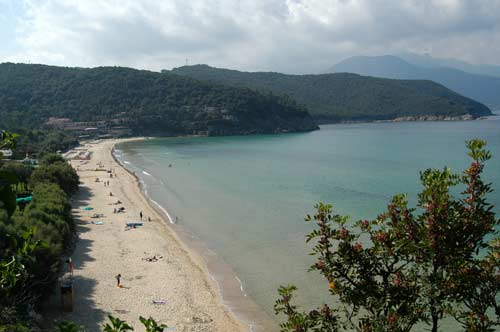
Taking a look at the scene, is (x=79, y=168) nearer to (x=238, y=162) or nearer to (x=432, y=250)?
(x=238, y=162)

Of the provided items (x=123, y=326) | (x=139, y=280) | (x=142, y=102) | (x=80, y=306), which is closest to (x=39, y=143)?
(x=139, y=280)

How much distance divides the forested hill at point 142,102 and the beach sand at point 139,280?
368 ft

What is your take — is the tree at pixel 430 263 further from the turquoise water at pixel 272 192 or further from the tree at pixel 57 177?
the tree at pixel 57 177

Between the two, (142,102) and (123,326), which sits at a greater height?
(142,102)

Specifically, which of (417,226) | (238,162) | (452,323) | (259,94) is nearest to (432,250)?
(417,226)

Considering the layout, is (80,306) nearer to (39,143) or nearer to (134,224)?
(134,224)

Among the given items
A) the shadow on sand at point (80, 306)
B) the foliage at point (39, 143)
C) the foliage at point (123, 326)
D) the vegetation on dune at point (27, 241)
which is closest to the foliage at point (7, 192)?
the vegetation on dune at point (27, 241)

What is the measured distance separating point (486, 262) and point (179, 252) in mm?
23238

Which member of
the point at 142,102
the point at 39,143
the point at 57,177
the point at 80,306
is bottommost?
the point at 80,306

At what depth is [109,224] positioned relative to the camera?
32.3 meters

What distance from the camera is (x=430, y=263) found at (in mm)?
4203

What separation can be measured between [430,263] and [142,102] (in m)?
165

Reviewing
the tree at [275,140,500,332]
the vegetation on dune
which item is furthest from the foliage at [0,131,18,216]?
the tree at [275,140,500,332]

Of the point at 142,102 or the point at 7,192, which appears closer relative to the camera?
the point at 7,192
